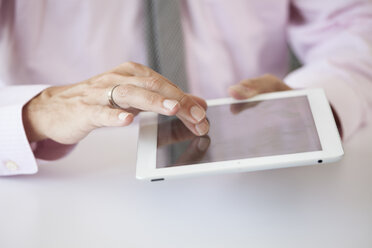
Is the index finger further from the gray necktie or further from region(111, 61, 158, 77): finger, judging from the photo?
the gray necktie

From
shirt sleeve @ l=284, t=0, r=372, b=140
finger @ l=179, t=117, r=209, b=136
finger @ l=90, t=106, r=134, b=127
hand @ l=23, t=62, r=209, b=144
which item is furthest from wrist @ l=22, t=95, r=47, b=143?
shirt sleeve @ l=284, t=0, r=372, b=140

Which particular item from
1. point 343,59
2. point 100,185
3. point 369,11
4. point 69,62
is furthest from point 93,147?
point 369,11

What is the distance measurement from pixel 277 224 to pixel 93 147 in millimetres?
303

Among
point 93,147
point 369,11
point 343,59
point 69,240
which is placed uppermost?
point 369,11

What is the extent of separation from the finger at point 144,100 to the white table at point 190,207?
0.36 feet

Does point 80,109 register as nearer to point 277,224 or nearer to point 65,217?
point 65,217

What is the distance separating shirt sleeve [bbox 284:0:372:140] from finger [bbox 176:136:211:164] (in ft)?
0.74

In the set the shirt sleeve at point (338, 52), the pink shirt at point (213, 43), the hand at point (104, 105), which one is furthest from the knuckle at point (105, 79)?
the shirt sleeve at point (338, 52)

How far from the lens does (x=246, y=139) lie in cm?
53

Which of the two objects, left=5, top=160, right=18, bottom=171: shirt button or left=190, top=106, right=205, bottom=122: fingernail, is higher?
left=190, top=106, right=205, bottom=122: fingernail

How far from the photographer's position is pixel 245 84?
23.9 inches

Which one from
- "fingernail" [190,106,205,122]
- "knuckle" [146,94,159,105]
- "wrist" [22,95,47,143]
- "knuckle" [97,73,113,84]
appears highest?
"knuckle" [97,73,113,84]

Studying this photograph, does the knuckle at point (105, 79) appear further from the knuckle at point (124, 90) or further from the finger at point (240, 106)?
the finger at point (240, 106)

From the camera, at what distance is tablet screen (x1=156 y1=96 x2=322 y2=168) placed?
0.50m
